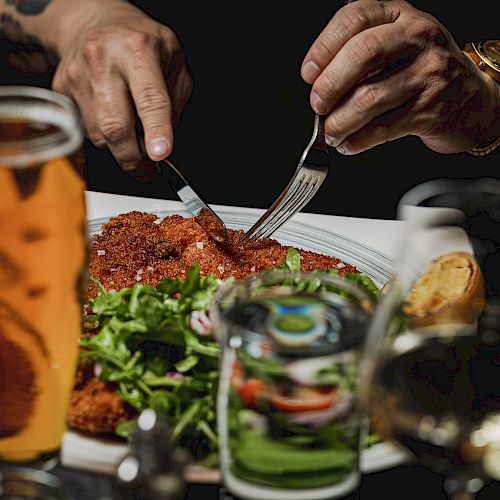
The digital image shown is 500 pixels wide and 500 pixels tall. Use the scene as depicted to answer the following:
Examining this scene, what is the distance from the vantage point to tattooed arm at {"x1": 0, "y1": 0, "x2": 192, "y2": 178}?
65.9 inches

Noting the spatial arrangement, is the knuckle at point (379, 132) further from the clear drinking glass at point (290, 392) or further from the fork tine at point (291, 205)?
the clear drinking glass at point (290, 392)

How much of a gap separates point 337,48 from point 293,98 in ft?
2.48

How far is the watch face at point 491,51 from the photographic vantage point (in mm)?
2025

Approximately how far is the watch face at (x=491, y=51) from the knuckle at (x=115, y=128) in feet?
2.90

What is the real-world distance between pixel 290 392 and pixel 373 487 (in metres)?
0.20

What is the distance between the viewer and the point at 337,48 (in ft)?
5.51

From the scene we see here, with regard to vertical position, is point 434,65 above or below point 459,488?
below

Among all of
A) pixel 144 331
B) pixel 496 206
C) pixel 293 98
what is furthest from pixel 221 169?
pixel 496 206

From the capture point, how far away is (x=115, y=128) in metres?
1.70

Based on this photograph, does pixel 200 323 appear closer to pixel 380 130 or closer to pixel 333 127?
pixel 333 127

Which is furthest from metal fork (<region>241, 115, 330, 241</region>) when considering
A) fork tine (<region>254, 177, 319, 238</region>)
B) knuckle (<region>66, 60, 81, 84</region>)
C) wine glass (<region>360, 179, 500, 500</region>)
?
wine glass (<region>360, 179, 500, 500</region>)

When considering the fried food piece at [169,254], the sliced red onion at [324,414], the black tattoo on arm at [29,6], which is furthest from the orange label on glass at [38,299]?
the black tattoo on arm at [29,6]

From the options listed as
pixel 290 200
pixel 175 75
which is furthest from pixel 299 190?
pixel 175 75

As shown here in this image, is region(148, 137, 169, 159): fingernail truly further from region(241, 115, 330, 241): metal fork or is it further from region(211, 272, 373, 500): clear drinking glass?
region(211, 272, 373, 500): clear drinking glass
